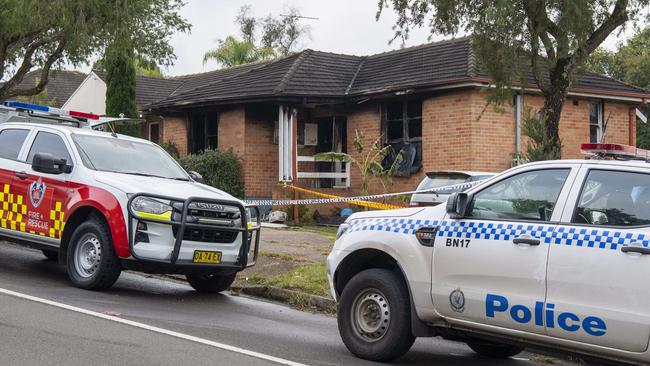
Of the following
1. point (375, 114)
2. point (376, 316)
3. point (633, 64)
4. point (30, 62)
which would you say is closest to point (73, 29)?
point (30, 62)

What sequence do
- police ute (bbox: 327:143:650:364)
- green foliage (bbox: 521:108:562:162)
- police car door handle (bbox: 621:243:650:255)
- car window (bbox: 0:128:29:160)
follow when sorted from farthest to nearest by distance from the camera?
green foliage (bbox: 521:108:562:162) < car window (bbox: 0:128:29:160) < police ute (bbox: 327:143:650:364) < police car door handle (bbox: 621:243:650:255)

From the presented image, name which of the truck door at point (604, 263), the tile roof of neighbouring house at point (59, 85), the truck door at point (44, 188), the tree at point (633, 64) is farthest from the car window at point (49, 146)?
the tile roof of neighbouring house at point (59, 85)

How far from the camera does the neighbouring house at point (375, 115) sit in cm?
1859

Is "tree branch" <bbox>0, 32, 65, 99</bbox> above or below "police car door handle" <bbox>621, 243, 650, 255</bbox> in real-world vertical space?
above

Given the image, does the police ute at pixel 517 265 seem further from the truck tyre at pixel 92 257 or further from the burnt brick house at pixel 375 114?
the burnt brick house at pixel 375 114

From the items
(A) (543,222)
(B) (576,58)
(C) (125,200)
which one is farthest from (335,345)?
(B) (576,58)

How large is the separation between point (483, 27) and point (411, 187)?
813 cm

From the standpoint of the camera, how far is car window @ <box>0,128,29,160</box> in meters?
10.3

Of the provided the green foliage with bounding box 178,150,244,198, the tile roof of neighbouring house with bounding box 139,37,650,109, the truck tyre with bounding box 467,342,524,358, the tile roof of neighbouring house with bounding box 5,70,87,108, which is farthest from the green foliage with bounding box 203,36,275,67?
the truck tyre with bounding box 467,342,524,358

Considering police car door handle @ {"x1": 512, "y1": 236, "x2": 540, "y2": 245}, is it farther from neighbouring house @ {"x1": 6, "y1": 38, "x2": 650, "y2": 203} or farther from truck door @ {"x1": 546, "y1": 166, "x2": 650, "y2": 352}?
neighbouring house @ {"x1": 6, "y1": 38, "x2": 650, "y2": 203}

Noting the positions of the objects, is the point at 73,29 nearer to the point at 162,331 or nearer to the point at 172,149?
the point at 172,149

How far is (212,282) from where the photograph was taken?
9930mm

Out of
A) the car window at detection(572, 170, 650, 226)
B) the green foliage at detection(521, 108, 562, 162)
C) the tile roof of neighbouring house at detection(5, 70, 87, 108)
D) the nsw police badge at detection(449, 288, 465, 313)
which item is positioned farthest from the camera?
the tile roof of neighbouring house at detection(5, 70, 87, 108)

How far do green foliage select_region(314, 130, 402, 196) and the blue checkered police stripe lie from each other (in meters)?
12.5
